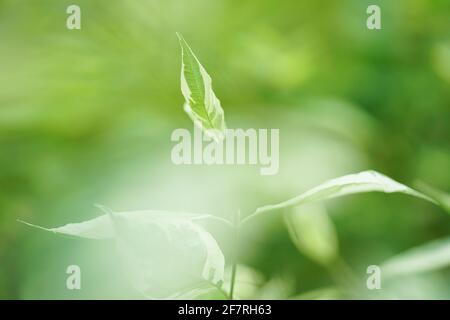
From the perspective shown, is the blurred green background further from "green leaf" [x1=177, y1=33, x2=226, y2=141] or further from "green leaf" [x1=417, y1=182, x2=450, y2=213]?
"green leaf" [x1=177, y1=33, x2=226, y2=141]

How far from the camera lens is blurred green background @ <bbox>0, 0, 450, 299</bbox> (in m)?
0.54

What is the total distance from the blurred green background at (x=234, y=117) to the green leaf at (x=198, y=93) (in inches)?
8.5

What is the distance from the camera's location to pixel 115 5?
1.89 feet

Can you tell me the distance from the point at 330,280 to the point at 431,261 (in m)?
0.11

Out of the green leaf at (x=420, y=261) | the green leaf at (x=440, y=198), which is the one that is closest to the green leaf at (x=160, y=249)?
the green leaf at (x=440, y=198)

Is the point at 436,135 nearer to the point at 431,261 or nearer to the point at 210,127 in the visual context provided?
the point at 431,261

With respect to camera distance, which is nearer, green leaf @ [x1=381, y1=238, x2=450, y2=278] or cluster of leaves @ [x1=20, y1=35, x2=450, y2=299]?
cluster of leaves @ [x1=20, y1=35, x2=450, y2=299]

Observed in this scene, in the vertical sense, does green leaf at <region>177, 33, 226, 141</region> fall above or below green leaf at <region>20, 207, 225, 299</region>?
above

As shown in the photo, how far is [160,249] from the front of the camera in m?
0.28

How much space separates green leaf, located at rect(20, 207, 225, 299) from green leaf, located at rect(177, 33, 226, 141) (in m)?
0.04

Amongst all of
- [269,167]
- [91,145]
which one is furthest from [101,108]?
[269,167]

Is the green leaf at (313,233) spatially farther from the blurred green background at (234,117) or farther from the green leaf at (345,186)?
the green leaf at (345,186)

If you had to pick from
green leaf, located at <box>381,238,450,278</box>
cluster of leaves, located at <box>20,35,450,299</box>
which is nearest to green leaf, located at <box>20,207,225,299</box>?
cluster of leaves, located at <box>20,35,450,299</box>

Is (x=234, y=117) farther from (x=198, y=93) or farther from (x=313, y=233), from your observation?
(x=198, y=93)
